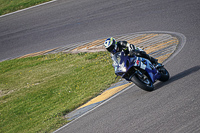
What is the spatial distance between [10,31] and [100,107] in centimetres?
980

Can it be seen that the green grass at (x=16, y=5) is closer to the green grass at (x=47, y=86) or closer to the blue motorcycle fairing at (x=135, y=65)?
the green grass at (x=47, y=86)

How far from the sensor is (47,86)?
10898 millimetres

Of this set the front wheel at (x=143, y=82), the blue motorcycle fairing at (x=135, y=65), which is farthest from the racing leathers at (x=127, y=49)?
the front wheel at (x=143, y=82)

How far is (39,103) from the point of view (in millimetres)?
9859

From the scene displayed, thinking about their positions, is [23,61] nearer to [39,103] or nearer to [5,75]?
[5,75]

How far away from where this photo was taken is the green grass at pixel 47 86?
8797 mm

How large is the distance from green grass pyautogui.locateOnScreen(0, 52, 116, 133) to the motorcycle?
214cm

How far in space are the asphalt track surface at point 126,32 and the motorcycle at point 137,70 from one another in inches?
12.0

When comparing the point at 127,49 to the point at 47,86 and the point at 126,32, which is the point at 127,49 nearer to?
the point at 47,86

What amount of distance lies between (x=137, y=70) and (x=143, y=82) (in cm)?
33

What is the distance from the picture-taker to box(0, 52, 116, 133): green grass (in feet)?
28.9

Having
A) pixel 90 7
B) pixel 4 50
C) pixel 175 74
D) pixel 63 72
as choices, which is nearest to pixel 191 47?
pixel 175 74

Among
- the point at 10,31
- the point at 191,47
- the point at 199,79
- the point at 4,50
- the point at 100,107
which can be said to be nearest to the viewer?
the point at 199,79

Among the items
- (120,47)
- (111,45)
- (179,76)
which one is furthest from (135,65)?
(179,76)
